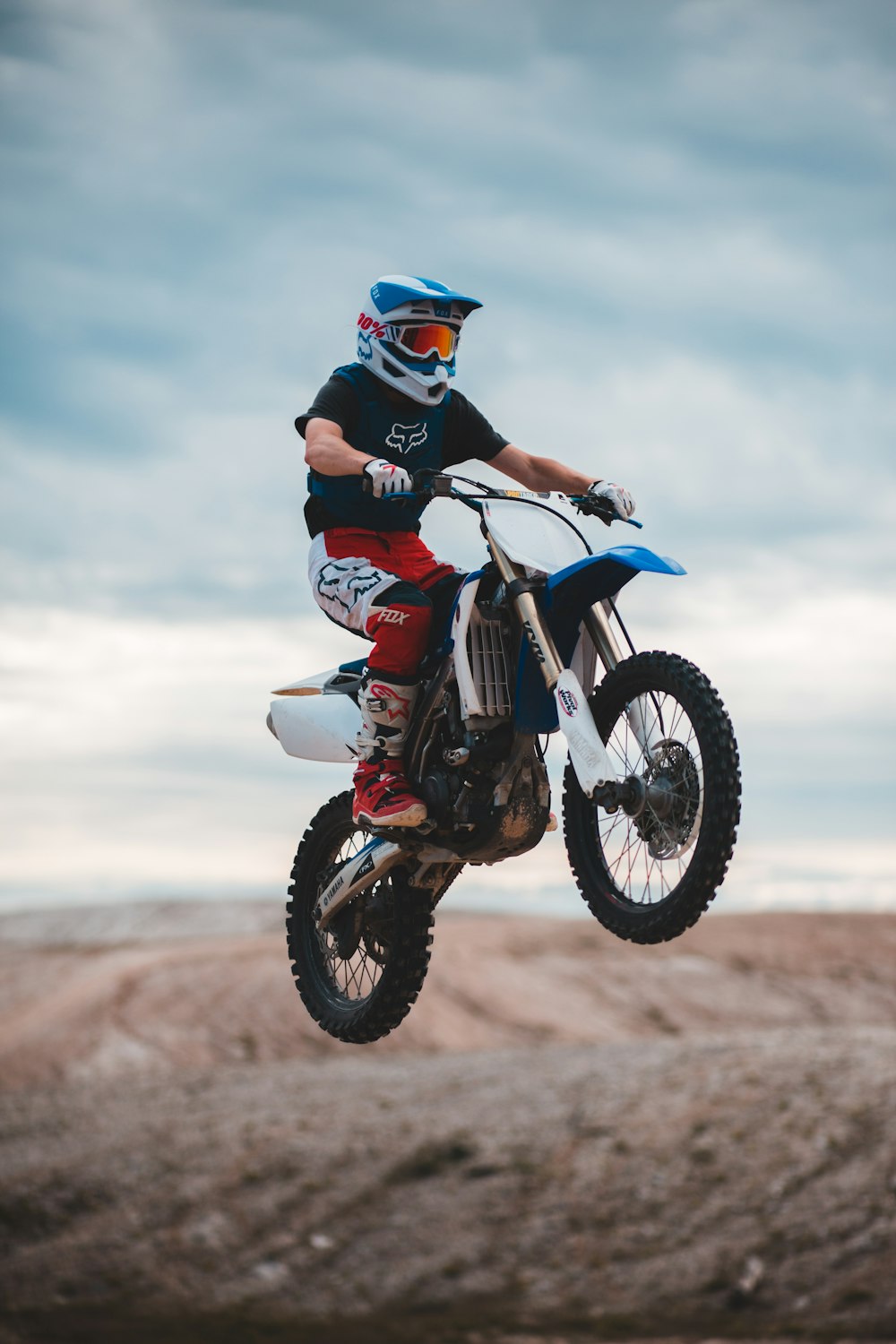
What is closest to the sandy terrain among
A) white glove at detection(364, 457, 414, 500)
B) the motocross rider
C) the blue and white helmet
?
the motocross rider

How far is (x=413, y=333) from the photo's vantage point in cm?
1056

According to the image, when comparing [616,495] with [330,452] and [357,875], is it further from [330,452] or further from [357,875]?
[357,875]

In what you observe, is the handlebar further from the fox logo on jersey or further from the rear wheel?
the rear wheel

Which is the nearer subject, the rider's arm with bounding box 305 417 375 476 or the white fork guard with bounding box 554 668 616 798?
the white fork guard with bounding box 554 668 616 798

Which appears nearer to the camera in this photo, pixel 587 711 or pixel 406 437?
pixel 587 711

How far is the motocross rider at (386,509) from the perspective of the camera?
34.5 feet

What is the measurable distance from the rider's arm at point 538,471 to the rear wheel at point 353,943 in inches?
104

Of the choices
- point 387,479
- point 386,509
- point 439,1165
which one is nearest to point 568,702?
point 387,479

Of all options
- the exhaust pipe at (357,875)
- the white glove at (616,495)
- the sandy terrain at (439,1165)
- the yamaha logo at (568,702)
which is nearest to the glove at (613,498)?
the white glove at (616,495)

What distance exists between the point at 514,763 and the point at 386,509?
2.06 m

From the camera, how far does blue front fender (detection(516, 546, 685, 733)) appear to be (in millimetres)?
9641

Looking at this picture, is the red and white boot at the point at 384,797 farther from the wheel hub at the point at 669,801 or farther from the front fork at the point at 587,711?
the wheel hub at the point at 669,801

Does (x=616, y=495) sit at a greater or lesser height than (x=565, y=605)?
greater

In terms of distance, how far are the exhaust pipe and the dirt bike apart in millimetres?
16
